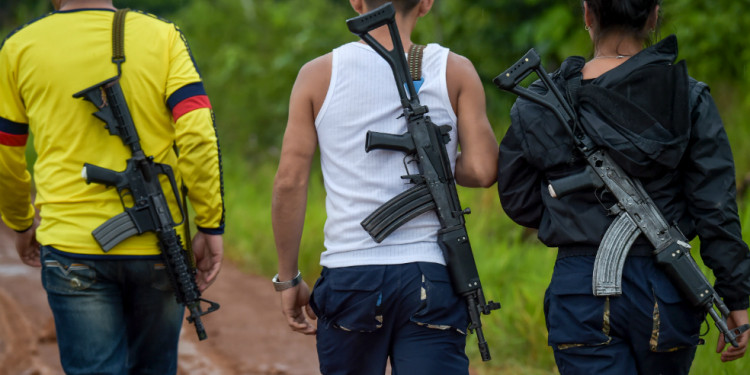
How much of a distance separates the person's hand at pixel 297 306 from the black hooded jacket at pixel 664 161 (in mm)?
845

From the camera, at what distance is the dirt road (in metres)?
5.41

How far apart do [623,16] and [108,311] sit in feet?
6.34

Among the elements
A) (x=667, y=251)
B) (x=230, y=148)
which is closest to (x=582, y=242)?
(x=667, y=251)

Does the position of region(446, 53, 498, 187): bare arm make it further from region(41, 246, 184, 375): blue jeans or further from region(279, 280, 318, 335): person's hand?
region(41, 246, 184, 375): blue jeans

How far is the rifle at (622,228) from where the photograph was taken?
2.56m

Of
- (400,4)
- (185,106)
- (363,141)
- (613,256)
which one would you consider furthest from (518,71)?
(185,106)

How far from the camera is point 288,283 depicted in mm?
3004

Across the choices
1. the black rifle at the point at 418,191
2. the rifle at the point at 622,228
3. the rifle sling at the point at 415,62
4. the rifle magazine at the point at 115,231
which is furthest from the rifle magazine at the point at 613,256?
the rifle magazine at the point at 115,231

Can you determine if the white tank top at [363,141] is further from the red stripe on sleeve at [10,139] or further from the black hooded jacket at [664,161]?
the red stripe on sleeve at [10,139]

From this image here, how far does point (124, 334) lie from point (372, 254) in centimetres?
102

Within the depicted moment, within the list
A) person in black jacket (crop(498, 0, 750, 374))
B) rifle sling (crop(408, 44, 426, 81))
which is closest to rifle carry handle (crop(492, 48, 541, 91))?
person in black jacket (crop(498, 0, 750, 374))

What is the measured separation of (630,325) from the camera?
2578 mm

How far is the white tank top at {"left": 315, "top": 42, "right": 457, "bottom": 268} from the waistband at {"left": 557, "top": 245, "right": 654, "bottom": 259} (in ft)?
1.24

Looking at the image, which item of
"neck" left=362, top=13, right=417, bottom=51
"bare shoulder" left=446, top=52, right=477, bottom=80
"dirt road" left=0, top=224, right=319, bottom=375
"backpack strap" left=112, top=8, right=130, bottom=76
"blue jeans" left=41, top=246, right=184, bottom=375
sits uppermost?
"neck" left=362, top=13, right=417, bottom=51
